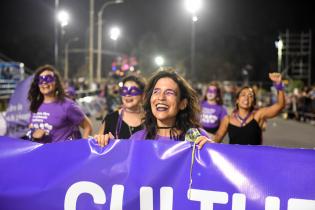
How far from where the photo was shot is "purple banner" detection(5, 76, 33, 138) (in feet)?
29.3

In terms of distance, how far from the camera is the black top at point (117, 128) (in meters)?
4.38

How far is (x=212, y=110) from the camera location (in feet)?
25.3

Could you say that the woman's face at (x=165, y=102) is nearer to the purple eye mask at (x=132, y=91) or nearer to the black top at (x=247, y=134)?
the purple eye mask at (x=132, y=91)

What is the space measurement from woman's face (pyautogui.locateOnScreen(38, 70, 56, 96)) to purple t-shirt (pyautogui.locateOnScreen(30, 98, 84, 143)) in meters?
0.15

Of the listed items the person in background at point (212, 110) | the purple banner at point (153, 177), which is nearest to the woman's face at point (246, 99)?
the person in background at point (212, 110)

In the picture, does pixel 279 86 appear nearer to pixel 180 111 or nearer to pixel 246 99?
pixel 246 99

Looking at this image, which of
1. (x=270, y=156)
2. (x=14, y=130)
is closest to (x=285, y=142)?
(x=14, y=130)

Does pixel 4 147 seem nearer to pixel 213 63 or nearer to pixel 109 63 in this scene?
pixel 213 63

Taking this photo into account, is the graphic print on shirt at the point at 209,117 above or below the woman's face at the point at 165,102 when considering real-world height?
below

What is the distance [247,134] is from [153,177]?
2.57m

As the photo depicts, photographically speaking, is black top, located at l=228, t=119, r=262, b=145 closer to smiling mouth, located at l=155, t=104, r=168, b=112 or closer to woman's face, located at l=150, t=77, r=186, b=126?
woman's face, located at l=150, t=77, r=186, b=126

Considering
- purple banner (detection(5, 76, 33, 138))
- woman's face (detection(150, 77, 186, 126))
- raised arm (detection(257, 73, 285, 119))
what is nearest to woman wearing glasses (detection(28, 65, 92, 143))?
woman's face (detection(150, 77, 186, 126))

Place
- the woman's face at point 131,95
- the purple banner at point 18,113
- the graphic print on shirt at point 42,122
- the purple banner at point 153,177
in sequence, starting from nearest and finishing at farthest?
the purple banner at point 153,177 < the woman's face at point 131,95 < the graphic print on shirt at point 42,122 < the purple banner at point 18,113

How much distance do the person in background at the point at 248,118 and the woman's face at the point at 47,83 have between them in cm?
212
